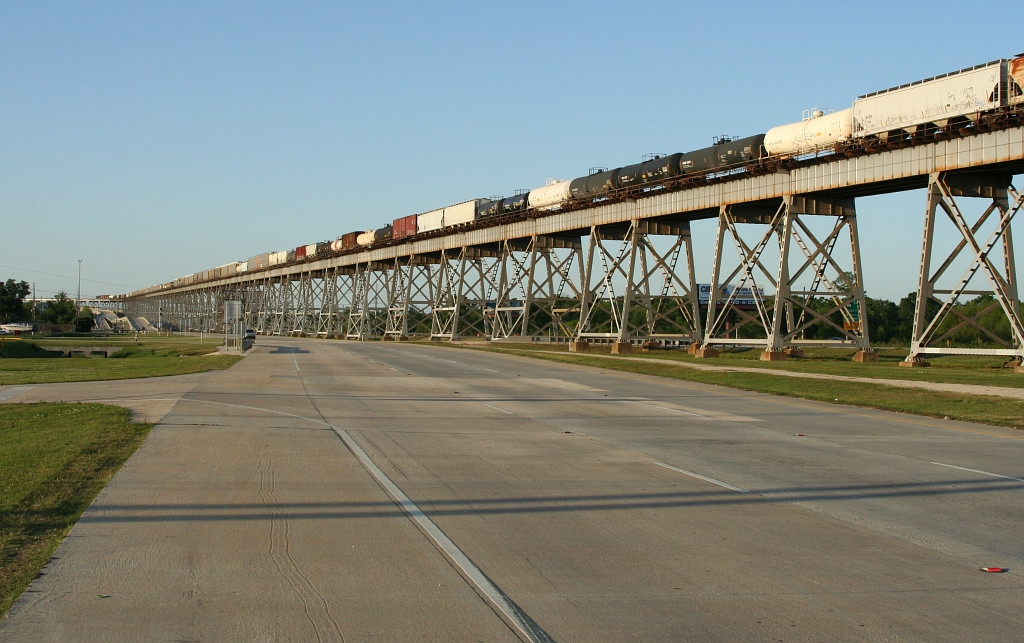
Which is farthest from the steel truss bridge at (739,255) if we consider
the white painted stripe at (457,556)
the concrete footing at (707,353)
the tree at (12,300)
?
the tree at (12,300)

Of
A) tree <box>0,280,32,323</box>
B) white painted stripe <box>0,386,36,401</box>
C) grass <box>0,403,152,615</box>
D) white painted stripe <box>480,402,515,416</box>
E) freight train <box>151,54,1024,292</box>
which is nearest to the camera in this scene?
grass <box>0,403,152,615</box>

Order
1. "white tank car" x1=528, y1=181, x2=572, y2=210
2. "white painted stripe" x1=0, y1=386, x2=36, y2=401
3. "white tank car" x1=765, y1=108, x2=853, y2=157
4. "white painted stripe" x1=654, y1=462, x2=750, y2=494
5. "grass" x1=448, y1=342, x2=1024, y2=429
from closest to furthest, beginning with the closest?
"white painted stripe" x1=654, y1=462, x2=750, y2=494 → "grass" x1=448, y1=342, x2=1024, y2=429 → "white painted stripe" x1=0, y1=386, x2=36, y2=401 → "white tank car" x1=765, y1=108, x2=853, y2=157 → "white tank car" x1=528, y1=181, x2=572, y2=210

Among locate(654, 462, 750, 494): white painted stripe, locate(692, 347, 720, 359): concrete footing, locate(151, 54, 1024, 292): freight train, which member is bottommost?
locate(654, 462, 750, 494): white painted stripe

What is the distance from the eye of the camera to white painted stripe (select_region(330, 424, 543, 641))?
19.5 ft

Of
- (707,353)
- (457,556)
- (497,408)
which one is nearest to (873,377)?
(497,408)

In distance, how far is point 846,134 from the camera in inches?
1499

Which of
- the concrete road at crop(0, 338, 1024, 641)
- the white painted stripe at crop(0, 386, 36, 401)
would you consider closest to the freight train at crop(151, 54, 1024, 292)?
the concrete road at crop(0, 338, 1024, 641)

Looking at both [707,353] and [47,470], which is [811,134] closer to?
[707,353]

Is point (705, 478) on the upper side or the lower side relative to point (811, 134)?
lower

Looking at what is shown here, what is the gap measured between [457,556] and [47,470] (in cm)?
610

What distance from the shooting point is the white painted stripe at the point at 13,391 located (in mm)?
22875

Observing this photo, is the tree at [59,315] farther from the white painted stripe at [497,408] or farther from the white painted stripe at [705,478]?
the white painted stripe at [705,478]

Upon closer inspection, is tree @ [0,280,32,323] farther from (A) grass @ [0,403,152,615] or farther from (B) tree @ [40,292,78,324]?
(A) grass @ [0,403,152,615]

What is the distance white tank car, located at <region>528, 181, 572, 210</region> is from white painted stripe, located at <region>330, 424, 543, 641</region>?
49.7 m
